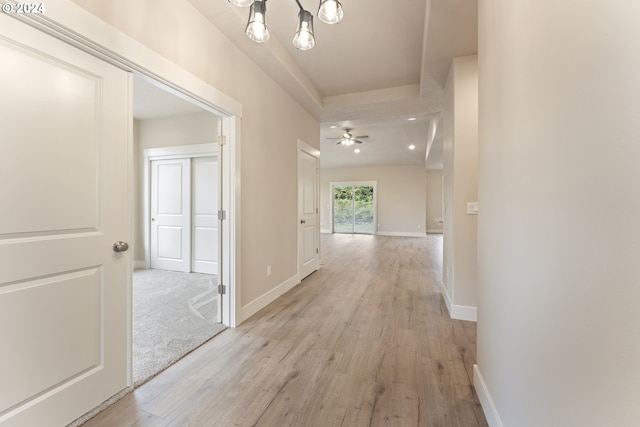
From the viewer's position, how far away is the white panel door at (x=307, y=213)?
406 centimetres

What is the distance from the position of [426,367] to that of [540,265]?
4.52ft

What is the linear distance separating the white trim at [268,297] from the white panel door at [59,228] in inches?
46.5

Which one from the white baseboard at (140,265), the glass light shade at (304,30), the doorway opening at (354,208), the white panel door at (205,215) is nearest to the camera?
the glass light shade at (304,30)

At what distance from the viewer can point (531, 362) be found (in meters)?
0.97

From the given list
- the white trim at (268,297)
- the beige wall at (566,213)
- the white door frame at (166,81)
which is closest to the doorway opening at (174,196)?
the white trim at (268,297)

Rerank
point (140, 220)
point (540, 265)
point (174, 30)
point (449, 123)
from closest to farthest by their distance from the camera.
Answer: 1. point (540, 265)
2. point (174, 30)
3. point (449, 123)
4. point (140, 220)

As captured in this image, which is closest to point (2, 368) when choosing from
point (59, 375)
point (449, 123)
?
point (59, 375)

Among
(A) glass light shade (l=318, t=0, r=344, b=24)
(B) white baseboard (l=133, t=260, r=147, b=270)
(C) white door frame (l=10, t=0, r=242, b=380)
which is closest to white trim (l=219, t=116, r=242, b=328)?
(C) white door frame (l=10, t=0, r=242, b=380)

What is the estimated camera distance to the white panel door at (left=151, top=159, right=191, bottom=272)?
14.9 feet

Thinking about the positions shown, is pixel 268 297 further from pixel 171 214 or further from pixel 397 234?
pixel 397 234

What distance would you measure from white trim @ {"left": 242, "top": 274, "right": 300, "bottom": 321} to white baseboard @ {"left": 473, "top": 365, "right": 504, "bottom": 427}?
6.55 ft

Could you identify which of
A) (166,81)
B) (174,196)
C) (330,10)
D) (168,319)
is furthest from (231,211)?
(174,196)

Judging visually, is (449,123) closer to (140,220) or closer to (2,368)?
(2,368)

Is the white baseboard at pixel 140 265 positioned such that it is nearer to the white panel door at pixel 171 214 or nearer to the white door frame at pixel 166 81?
the white panel door at pixel 171 214
